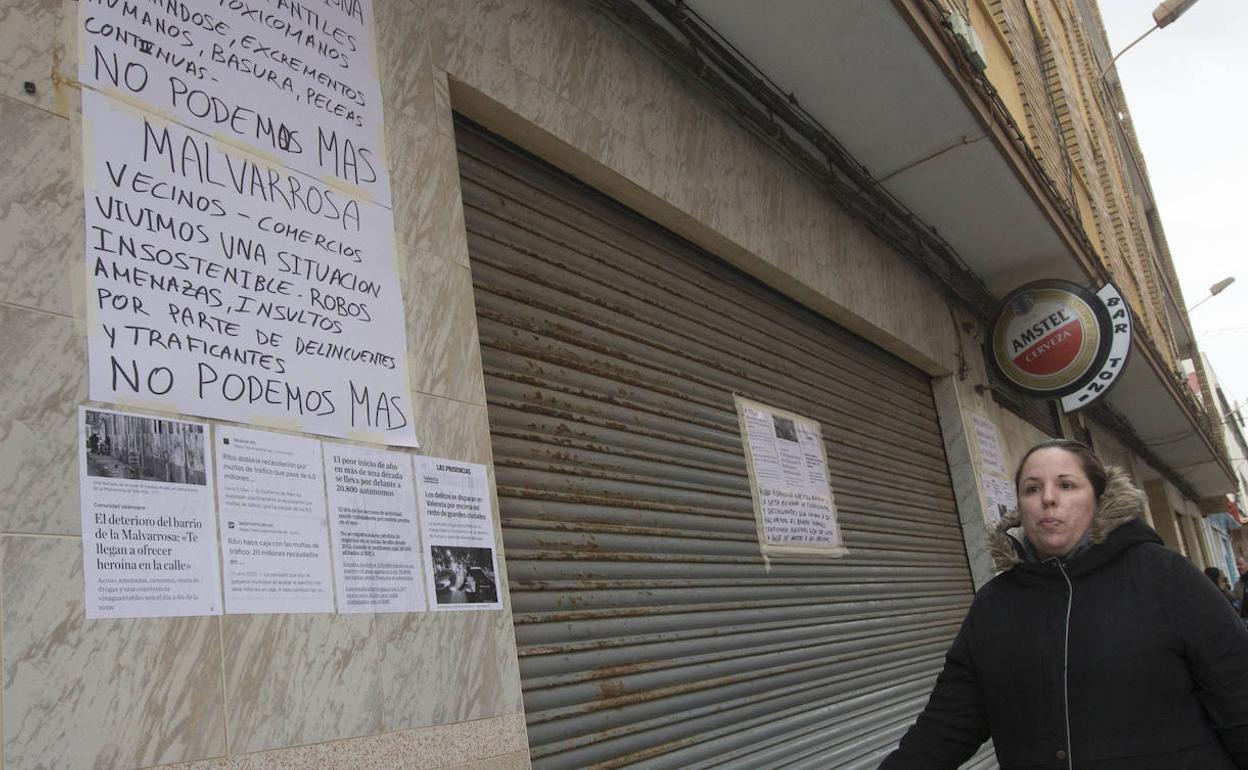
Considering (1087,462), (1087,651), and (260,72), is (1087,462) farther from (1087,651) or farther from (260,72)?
(260,72)

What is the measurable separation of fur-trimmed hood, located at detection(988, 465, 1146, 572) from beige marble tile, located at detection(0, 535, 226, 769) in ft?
6.52

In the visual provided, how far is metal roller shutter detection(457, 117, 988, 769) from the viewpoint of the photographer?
12.3 feet

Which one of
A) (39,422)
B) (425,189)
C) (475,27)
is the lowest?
(39,422)

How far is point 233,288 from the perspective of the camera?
2600mm

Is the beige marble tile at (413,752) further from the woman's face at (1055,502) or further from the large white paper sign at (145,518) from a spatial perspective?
the woman's face at (1055,502)

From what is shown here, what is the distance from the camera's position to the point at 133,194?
8.06ft

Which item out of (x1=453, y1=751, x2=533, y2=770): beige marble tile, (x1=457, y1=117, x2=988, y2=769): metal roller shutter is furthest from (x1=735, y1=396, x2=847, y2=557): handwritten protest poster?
(x1=453, y1=751, x2=533, y2=770): beige marble tile

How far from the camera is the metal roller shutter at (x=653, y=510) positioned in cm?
375

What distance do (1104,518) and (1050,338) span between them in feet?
21.6

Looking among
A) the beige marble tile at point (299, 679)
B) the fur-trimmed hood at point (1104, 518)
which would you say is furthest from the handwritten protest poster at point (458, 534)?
the fur-trimmed hood at point (1104, 518)

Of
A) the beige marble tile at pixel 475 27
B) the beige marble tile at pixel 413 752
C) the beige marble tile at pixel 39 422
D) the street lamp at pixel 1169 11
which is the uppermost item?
the street lamp at pixel 1169 11

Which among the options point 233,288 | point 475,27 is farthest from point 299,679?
point 475,27

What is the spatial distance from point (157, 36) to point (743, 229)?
3.38 m

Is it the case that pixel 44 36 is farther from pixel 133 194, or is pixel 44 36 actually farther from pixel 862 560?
pixel 862 560
